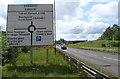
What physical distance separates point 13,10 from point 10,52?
11.4 feet

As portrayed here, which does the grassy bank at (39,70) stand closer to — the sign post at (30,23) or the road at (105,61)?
the sign post at (30,23)

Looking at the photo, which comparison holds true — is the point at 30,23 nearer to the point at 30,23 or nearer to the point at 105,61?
the point at 30,23

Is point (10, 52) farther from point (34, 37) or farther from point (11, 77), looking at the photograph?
point (11, 77)

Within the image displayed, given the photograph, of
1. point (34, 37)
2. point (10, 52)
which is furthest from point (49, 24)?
point (10, 52)

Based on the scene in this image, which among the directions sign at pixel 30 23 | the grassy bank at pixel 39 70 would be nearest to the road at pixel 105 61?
the grassy bank at pixel 39 70

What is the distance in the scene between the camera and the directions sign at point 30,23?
13.9m

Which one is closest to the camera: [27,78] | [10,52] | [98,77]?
[98,77]

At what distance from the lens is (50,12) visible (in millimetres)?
14000

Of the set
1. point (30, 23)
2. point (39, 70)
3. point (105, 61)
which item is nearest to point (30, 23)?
point (30, 23)

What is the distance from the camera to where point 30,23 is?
13875mm

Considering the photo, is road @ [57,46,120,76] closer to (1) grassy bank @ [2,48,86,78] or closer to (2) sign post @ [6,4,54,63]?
(1) grassy bank @ [2,48,86,78]

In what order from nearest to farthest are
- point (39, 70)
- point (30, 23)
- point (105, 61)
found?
point (39, 70) < point (30, 23) < point (105, 61)

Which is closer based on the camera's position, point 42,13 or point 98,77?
point 98,77

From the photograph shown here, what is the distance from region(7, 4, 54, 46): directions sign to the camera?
13.9 m
